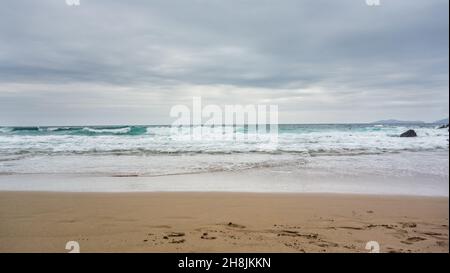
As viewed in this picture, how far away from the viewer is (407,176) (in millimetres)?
8180

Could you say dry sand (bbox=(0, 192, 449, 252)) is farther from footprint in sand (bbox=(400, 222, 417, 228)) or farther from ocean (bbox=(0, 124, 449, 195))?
ocean (bbox=(0, 124, 449, 195))

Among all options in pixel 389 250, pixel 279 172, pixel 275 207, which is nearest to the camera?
pixel 389 250

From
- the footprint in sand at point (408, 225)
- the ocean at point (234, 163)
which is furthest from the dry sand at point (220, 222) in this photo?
the ocean at point (234, 163)

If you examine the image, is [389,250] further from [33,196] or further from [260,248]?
[33,196]

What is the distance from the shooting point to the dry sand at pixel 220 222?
393 cm

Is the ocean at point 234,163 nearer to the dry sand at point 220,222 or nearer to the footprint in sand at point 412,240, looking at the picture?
the dry sand at point 220,222

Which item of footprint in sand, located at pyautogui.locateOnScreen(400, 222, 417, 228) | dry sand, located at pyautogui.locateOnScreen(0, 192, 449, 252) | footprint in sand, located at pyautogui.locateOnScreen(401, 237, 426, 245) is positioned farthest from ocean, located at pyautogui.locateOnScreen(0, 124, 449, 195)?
footprint in sand, located at pyautogui.locateOnScreen(401, 237, 426, 245)

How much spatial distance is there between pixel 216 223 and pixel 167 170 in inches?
191

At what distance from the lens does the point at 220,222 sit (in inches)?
189

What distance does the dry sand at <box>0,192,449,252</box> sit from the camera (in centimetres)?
393

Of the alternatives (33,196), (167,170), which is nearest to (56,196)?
(33,196)
